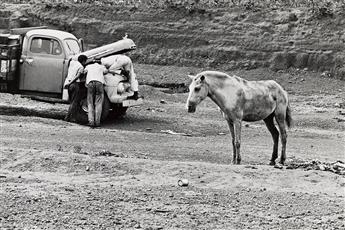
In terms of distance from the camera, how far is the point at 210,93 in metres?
13.5

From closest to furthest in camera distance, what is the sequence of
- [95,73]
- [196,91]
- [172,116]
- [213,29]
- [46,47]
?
[196,91] → [95,73] → [46,47] → [172,116] → [213,29]

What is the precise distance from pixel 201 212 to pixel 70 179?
2.46 meters

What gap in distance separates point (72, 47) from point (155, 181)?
9637mm

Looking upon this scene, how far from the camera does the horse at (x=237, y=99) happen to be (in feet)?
43.9

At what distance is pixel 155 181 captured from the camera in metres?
11.1

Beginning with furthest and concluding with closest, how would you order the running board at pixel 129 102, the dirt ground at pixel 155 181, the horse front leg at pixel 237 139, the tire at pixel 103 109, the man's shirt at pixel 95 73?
the running board at pixel 129 102 < the tire at pixel 103 109 < the man's shirt at pixel 95 73 < the horse front leg at pixel 237 139 < the dirt ground at pixel 155 181

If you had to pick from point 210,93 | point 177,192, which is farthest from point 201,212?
point 210,93

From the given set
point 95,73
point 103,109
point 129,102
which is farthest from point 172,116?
point 95,73

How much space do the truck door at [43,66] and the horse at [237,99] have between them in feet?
21.7

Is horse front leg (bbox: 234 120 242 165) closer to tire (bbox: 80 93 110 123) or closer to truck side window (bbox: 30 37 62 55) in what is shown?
tire (bbox: 80 93 110 123)

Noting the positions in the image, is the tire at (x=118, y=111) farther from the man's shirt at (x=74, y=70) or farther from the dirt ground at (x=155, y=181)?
the man's shirt at (x=74, y=70)

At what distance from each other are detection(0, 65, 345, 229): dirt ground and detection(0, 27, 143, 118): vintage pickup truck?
1.31m

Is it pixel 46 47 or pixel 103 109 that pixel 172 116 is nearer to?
pixel 103 109

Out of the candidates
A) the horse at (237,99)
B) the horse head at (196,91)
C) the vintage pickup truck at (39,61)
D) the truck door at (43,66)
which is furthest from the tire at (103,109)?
the horse head at (196,91)
